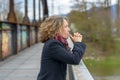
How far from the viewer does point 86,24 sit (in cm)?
6109

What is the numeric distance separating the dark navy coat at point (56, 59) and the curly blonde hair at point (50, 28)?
55 millimetres

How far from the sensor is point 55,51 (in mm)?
4379

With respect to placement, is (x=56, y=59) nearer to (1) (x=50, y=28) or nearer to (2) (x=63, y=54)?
(2) (x=63, y=54)

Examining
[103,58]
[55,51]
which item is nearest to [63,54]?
[55,51]

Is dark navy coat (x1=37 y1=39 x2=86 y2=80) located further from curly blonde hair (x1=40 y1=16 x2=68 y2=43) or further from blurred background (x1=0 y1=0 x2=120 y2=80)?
blurred background (x1=0 y1=0 x2=120 y2=80)

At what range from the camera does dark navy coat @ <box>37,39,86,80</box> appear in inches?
172

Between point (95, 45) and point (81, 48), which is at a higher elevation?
point (81, 48)

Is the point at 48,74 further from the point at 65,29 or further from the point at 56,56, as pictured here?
the point at 65,29

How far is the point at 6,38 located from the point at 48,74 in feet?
49.0

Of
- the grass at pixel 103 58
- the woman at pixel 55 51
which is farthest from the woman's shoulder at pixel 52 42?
the grass at pixel 103 58

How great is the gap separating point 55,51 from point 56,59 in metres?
0.08

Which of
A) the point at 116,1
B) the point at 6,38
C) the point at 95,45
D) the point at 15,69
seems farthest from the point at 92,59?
the point at 15,69

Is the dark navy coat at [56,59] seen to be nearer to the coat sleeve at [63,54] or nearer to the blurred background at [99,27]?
the coat sleeve at [63,54]

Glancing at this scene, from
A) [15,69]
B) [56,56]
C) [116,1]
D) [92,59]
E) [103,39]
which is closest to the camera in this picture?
[56,56]
